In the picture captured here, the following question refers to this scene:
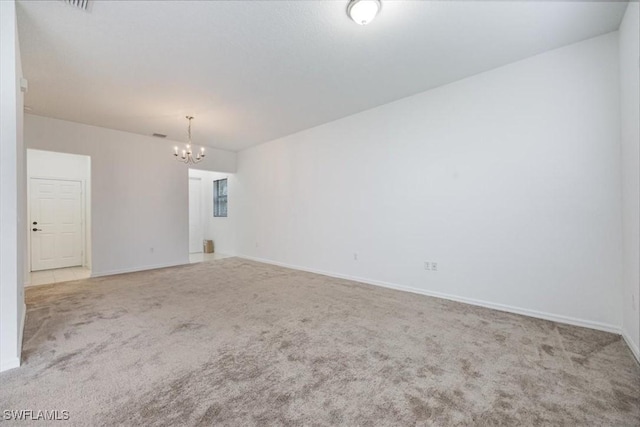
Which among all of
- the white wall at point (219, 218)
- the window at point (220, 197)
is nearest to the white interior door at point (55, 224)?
the white wall at point (219, 218)

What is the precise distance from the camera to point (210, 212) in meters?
8.52

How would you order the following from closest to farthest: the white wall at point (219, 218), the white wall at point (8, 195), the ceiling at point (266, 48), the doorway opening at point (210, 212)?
the white wall at point (8, 195), the ceiling at point (266, 48), the white wall at point (219, 218), the doorway opening at point (210, 212)

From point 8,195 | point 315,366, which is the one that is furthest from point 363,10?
point 8,195

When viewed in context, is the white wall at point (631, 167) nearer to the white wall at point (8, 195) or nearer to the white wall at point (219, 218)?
the white wall at point (8, 195)

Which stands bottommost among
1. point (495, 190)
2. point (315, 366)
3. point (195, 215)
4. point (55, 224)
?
point (315, 366)

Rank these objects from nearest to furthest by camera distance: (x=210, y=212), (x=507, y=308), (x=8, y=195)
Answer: (x=8, y=195) → (x=507, y=308) → (x=210, y=212)

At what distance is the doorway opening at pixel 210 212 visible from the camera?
7840 mm

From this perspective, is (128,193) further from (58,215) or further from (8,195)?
(8,195)

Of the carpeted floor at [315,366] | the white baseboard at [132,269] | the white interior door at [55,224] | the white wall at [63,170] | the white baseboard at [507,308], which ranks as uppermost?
the white wall at [63,170]

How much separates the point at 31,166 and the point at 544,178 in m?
8.84

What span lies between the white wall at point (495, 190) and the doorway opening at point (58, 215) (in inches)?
205

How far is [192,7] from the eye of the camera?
2.28 meters

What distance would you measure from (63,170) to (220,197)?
138 inches

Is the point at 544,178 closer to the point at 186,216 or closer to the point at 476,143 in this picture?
the point at 476,143
